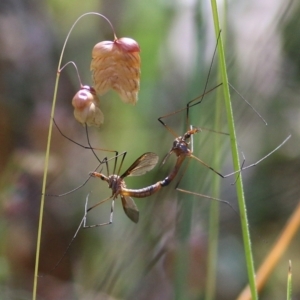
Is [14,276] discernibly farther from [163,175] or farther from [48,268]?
[163,175]

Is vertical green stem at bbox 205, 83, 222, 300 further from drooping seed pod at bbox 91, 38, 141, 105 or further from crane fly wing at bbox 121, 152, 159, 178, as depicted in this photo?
drooping seed pod at bbox 91, 38, 141, 105

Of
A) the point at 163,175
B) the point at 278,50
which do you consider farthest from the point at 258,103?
the point at 163,175

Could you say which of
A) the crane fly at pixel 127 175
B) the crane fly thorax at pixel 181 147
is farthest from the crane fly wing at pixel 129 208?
the crane fly thorax at pixel 181 147

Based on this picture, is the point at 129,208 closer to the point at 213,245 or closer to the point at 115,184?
the point at 115,184

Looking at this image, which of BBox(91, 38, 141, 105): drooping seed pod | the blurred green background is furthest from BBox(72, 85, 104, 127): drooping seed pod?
the blurred green background

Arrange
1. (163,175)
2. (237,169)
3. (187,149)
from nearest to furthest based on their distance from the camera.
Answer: (237,169), (187,149), (163,175)

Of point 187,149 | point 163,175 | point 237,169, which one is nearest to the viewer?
point 237,169
